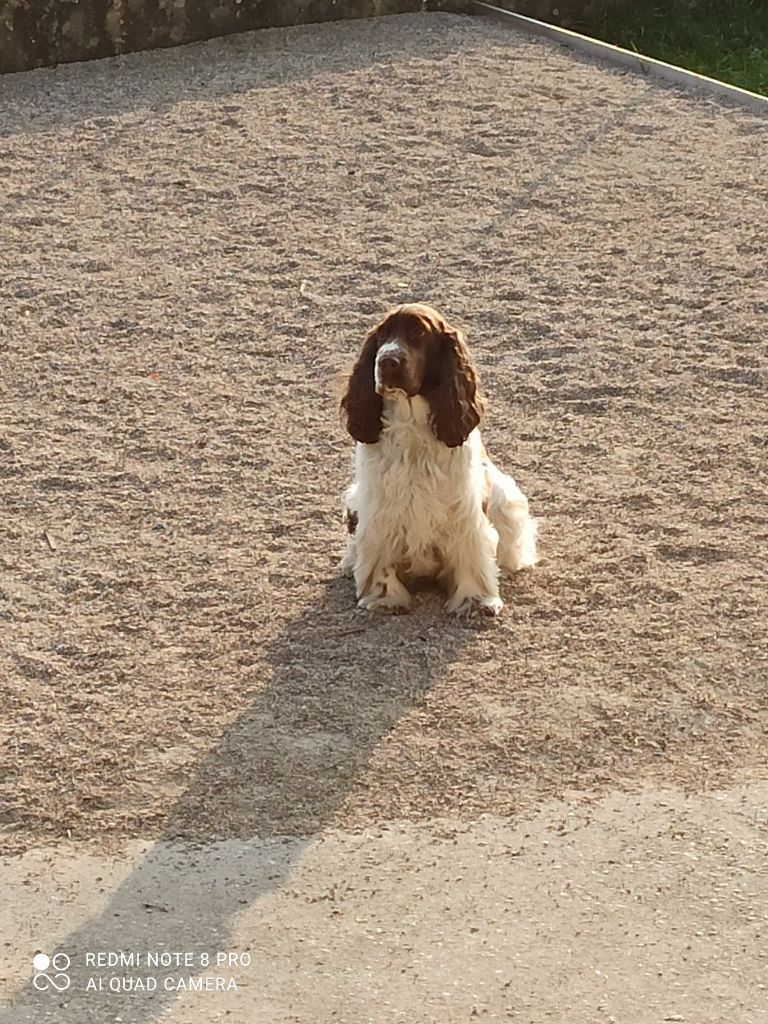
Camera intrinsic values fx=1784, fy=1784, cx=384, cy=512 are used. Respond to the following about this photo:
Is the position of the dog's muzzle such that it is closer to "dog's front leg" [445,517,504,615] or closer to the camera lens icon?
"dog's front leg" [445,517,504,615]

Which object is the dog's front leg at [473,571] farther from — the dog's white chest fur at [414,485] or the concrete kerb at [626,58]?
the concrete kerb at [626,58]

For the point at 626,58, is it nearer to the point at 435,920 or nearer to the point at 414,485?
the point at 414,485

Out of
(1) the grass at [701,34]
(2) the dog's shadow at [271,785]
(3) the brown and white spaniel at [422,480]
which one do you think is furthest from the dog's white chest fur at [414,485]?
(1) the grass at [701,34]

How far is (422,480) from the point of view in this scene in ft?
19.1

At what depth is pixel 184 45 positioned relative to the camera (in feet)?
40.7

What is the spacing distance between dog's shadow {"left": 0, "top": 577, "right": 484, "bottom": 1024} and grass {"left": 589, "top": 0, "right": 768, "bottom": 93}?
707 centimetres

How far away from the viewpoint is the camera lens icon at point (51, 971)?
4262mm

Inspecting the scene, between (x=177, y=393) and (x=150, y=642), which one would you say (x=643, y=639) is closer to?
(x=150, y=642)

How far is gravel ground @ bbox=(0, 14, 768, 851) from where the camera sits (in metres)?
5.23

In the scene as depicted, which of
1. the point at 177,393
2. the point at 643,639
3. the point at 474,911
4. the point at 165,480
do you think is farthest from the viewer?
the point at 177,393

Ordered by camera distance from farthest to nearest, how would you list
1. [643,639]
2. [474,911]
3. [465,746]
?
[643,639] < [465,746] < [474,911]

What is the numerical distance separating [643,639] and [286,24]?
8.08 m

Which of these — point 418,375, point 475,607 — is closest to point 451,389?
point 418,375

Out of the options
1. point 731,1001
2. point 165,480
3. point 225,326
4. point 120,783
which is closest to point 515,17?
point 225,326
